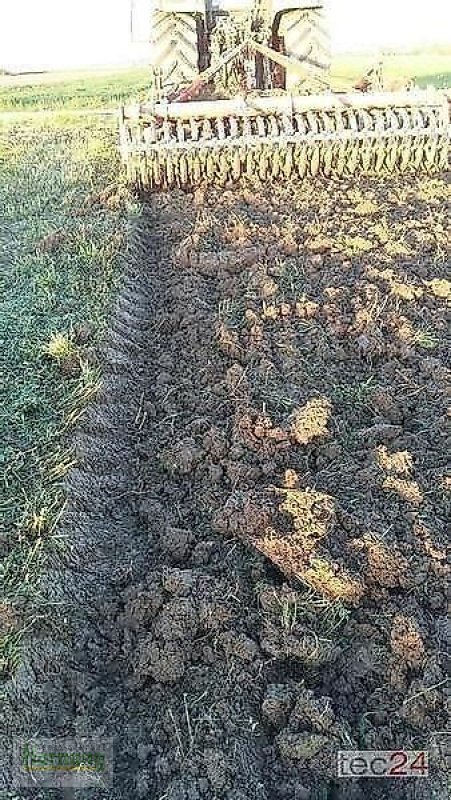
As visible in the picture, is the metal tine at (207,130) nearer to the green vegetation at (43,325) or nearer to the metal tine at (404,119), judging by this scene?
the green vegetation at (43,325)

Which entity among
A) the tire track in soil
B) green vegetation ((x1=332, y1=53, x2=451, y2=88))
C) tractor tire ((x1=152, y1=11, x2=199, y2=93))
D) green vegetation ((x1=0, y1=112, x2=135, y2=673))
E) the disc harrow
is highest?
tractor tire ((x1=152, y1=11, x2=199, y2=93))

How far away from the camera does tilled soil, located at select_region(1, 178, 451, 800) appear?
300 cm

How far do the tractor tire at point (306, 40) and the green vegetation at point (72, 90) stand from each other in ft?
12.9

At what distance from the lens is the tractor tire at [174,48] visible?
10383 millimetres

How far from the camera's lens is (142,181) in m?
8.91

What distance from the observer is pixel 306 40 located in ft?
34.9

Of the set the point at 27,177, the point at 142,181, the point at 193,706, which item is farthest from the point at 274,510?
the point at 27,177

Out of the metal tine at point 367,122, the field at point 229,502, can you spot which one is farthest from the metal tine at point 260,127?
the field at point 229,502

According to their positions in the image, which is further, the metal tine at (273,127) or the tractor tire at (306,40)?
the tractor tire at (306,40)

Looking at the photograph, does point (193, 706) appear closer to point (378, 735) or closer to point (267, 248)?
point (378, 735)

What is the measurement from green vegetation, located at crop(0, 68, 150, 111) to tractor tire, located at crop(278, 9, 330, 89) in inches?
155

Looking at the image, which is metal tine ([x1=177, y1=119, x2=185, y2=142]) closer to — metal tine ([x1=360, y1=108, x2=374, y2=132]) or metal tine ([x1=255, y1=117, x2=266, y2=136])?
metal tine ([x1=255, y1=117, x2=266, y2=136])

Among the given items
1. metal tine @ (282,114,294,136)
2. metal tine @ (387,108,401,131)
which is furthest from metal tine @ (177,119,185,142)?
metal tine @ (387,108,401,131)

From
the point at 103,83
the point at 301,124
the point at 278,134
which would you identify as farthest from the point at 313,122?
the point at 103,83
